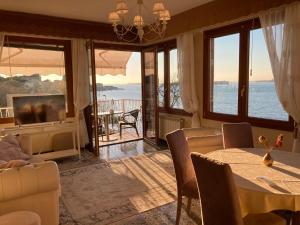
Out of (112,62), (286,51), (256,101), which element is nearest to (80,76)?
(112,62)

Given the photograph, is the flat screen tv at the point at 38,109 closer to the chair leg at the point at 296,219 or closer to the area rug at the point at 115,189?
the area rug at the point at 115,189

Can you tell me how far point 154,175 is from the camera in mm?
3760

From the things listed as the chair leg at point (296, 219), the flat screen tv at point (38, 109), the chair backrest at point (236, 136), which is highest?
the flat screen tv at point (38, 109)

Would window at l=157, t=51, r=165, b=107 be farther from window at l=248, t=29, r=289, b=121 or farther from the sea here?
window at l=248, t=29, r=289, b=121

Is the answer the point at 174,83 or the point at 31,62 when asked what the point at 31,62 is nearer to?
the point at 31,62

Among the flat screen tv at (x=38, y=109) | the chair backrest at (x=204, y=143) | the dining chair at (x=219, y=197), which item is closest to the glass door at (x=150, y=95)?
the flat screen tv at (x=38, y=109)

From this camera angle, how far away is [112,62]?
7.05 m

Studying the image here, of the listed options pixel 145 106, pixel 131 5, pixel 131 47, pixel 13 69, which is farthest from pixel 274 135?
pixel 13 69

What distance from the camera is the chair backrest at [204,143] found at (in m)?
2.83

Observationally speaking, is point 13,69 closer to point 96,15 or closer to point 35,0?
point 35,0

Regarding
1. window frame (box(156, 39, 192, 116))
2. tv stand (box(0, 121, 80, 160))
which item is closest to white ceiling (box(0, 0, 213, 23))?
window frame (box(156, 39, 192, 116))

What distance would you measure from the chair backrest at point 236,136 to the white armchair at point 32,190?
1831mm

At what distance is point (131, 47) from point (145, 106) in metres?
1.49

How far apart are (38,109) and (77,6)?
1917 millimetres
